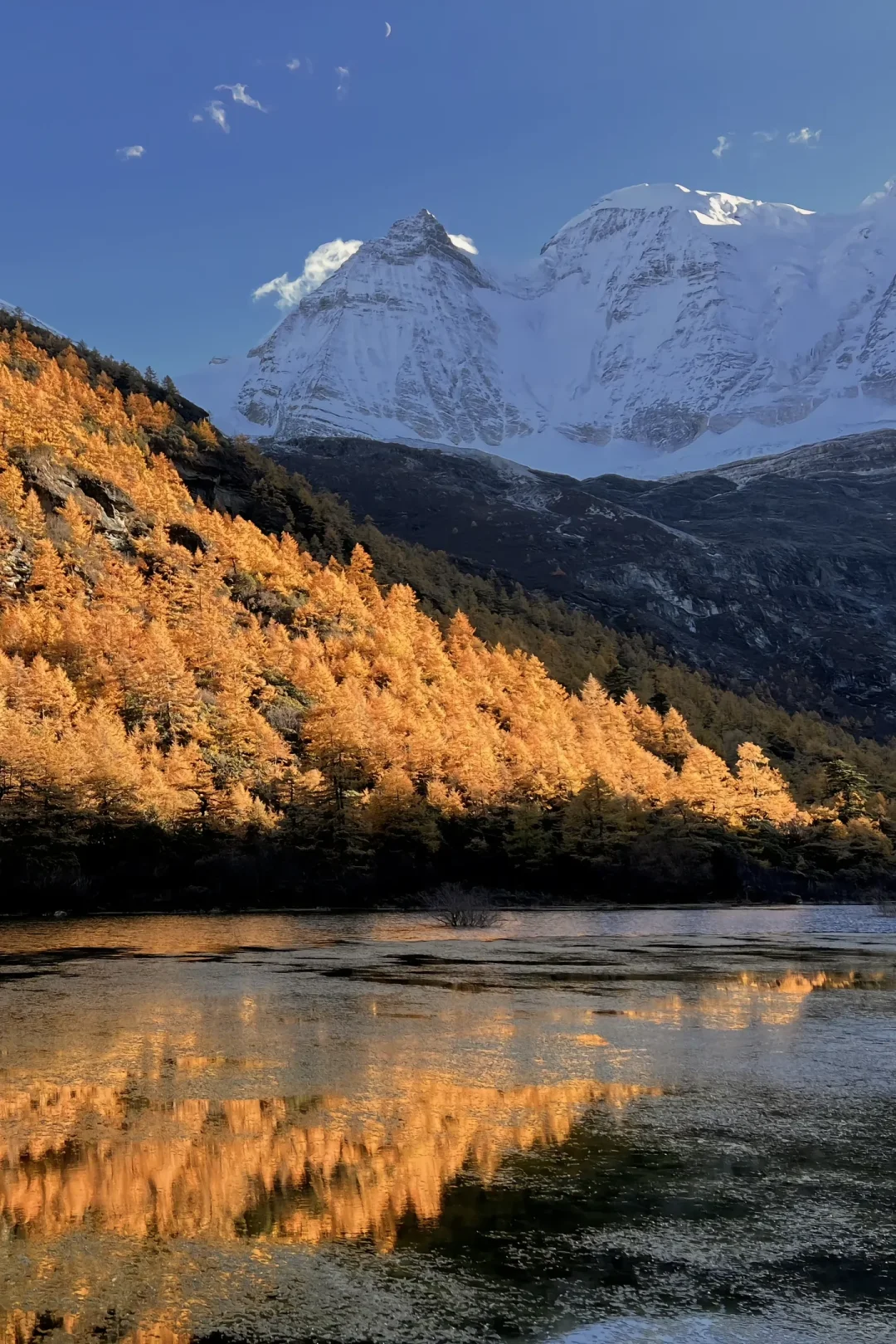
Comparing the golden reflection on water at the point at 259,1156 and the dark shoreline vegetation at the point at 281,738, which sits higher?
the dark shoreline vegetation at the point at 281,738

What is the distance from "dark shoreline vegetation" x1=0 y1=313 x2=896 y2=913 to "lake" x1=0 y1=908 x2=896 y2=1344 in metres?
45.2

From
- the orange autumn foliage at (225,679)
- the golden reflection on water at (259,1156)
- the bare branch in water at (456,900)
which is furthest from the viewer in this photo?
the orange autumn foliage at (225,679)

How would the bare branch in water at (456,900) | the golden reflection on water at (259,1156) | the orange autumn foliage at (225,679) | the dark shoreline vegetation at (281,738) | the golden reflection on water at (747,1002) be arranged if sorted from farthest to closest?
the orange autumn foliage at (225,679), the dark shoreline vegetation at (281,738), the bare branch in water at (456,900), the golden reflection on water at (747,1002), the golden reflection on water at (259,1156)

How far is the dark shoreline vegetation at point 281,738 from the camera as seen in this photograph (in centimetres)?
6938

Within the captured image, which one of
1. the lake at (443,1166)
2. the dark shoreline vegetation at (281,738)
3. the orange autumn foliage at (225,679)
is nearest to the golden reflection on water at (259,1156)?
the lake at (443,1166)

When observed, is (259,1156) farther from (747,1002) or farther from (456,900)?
(456,900)

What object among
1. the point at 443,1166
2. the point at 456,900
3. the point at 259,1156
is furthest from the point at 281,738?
the point at 443,1166

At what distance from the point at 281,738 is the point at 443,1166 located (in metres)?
76.8

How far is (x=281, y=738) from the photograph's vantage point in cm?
8719

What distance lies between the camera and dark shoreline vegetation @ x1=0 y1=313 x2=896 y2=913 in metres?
69.4

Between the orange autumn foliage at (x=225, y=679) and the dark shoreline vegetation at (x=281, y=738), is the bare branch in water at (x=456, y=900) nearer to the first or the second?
the dark shoreline vegetation at (x=281, y=738)

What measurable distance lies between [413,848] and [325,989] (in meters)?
55.5

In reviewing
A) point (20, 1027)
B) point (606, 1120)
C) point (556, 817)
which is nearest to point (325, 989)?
point (20, 1027)

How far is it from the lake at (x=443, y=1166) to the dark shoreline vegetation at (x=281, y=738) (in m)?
45.2
